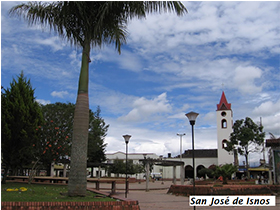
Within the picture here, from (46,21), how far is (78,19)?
1293 millimetres

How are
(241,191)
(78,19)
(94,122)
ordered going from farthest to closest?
(94,122)
(241,191)
(78,19)

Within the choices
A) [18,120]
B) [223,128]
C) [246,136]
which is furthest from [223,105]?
[18,120]

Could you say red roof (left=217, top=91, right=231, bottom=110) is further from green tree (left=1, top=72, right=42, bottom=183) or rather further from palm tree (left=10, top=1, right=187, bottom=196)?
palm tree (left=10, top=1, right=187, bottom=196)

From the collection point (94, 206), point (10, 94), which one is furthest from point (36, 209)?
point (10, 94)

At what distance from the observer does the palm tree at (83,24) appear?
1015 cm

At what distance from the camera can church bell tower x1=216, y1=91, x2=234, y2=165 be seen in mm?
57812

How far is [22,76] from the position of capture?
18.8m

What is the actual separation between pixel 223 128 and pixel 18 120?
160 ft

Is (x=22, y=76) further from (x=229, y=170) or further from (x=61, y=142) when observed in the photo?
(x=229, y=170)

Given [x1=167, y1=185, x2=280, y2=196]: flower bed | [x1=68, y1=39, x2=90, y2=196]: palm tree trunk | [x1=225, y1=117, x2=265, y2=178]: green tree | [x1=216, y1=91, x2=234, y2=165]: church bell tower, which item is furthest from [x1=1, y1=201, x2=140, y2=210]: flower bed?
[x1=216, y1=91, x2=234, y2=165]: church bell tower

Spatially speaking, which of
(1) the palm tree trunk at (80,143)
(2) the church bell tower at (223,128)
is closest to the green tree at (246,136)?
(2) the church bell tower at (223,128)

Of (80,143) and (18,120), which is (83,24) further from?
(18,120)

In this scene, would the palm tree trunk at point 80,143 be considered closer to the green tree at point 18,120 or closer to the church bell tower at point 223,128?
the green tree at point 18,120

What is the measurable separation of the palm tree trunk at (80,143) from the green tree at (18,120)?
8.39 meters
